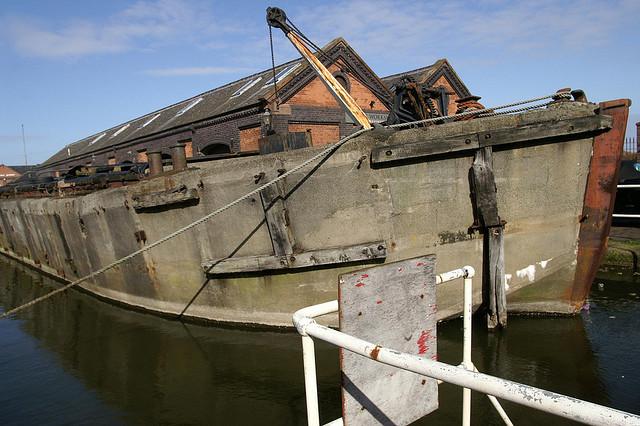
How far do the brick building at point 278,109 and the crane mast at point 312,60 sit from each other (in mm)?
5033

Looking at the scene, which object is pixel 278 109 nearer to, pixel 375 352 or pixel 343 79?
pixel 343 79

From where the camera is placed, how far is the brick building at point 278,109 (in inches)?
610

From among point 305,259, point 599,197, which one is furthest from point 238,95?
point 599,197

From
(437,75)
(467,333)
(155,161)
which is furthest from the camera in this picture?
(437,75)

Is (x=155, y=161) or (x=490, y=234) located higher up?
(x=155, y=161)

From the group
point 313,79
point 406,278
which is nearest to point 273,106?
point 313,79

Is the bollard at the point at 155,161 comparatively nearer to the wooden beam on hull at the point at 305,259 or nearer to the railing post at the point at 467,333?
the wooden beam on hull at the point at 305,259

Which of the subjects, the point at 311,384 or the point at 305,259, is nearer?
the point at 311,384

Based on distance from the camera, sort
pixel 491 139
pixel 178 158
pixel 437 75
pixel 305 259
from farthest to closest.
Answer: pixel 437 75, pixel 178 158, pixel 305 259, pixel 491 139

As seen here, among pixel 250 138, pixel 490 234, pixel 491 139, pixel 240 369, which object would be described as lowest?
pixel 240 369

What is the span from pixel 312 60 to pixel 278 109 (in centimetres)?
766

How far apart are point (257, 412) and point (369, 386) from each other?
9.19 feet

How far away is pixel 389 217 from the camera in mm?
5965

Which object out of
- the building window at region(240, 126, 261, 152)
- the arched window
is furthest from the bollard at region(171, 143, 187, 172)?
the arched window
